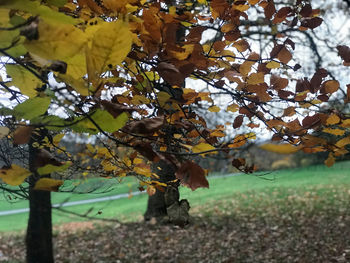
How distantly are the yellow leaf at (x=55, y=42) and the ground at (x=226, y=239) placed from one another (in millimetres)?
4717

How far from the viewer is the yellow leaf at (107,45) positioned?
594mm

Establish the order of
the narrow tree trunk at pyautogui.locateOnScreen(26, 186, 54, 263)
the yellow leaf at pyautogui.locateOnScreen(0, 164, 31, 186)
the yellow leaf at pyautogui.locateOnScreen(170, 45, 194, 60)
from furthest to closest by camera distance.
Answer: the narrow tree trunk at pyautogui.locateOnScreen(26, 186, 54, 263), the yellow leaf at pyautogui.locateOnScreen(170, 45, 194, 60), the yellow leaf at pyautogui.locateOnScreen(0, 164, 31, 186)

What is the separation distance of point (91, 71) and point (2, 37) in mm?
168

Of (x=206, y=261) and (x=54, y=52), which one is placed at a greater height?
(x=54, y=52)

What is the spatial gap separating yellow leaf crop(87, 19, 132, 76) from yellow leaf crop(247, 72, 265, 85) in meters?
0.97

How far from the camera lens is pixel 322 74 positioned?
1.54m

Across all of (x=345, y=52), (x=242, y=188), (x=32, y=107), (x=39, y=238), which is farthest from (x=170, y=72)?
(x=242, y=188)

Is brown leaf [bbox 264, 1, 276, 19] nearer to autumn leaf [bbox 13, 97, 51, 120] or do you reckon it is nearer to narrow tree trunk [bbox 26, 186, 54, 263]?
autumn leaf [bbox 13, 97, 51, 120]

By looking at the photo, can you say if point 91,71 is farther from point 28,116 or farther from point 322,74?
point 322,74

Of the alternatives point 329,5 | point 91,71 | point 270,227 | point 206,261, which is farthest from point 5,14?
point 329,5

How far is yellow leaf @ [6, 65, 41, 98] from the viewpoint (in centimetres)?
80

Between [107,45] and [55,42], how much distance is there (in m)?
0.09

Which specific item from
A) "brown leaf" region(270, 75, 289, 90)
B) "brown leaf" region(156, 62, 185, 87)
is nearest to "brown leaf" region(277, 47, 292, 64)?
"brown leaf" region(270, 75, 289, 90)

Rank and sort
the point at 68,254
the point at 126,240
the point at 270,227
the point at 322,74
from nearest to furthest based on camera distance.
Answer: the point at 322,74, the point at 68,254, the point at 126,240, the point at 270,227
